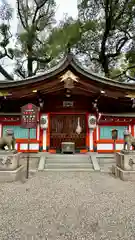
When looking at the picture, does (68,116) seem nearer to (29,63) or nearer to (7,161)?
(7,161)

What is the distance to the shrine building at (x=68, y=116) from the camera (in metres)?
9.75

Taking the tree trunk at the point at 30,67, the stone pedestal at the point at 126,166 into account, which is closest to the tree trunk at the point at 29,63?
the tree trunk at the point at 30,67

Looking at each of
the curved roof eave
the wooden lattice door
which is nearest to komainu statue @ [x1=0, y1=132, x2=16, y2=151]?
the wooden lattice door

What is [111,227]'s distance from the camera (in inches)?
125

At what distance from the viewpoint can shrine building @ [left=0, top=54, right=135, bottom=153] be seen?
9.75 m

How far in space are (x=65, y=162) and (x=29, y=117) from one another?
3.09 metres

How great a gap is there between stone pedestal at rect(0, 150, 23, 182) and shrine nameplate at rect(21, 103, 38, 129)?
1203 mm

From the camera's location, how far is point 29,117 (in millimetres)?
6625

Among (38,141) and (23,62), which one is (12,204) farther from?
(23,62)

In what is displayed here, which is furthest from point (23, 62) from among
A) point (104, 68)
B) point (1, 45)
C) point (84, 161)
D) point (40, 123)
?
point (84, 161)

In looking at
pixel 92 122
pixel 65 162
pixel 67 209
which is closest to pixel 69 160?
pixel 65 162

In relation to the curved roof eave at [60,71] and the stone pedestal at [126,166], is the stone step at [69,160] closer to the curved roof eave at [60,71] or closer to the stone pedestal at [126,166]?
the stone pedestal at [126,166]

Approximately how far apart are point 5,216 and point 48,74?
8616 millimetres

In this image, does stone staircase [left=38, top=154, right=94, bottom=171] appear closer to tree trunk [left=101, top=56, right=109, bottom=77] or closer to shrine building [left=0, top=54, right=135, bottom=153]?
shrine building [left=0, top=54, right=135, bottom=153]
